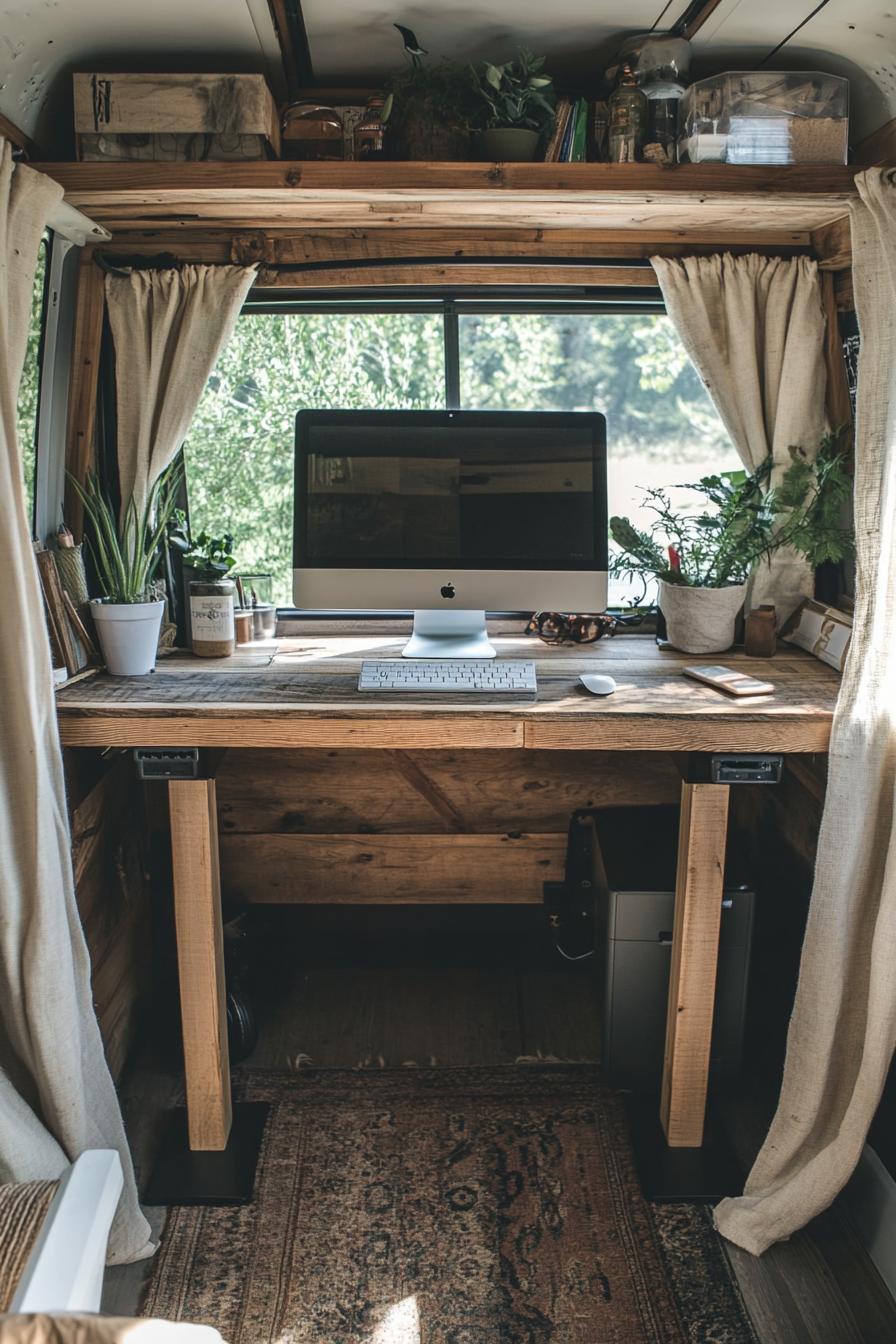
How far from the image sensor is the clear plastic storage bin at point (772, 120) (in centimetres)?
200

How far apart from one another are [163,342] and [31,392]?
1.05 ft

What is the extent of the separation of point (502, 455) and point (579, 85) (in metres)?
0.84

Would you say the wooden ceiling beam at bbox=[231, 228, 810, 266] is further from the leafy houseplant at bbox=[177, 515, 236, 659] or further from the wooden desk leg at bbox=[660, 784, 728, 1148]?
the wooden desk leg at bbox=[660, 784, 728, 1148]

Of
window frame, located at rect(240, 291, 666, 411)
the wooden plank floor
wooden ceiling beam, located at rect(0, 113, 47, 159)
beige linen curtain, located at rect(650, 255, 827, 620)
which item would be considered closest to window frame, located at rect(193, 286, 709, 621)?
window frame, located at rect(240, 291, 666, 411)

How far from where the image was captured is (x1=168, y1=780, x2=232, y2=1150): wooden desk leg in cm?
192

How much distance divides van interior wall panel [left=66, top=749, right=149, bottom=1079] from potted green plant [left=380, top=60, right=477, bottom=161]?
4.85 ft

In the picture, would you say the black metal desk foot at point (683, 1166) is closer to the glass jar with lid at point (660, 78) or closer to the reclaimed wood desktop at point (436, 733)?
the reclaimed wood desktop at point (436, 733)

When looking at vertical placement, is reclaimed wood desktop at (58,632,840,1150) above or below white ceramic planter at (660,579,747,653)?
below

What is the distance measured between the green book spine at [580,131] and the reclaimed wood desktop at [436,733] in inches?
43.3

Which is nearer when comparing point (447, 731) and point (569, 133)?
point (447, 731)

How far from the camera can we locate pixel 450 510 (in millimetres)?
2264

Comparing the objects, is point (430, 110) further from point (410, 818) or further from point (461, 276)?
point (410, 818)

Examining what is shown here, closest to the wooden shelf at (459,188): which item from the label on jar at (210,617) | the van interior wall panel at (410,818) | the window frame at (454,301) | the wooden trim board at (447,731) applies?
the window frame at (454,301)

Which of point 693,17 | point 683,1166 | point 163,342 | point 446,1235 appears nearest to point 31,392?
point 163,342
